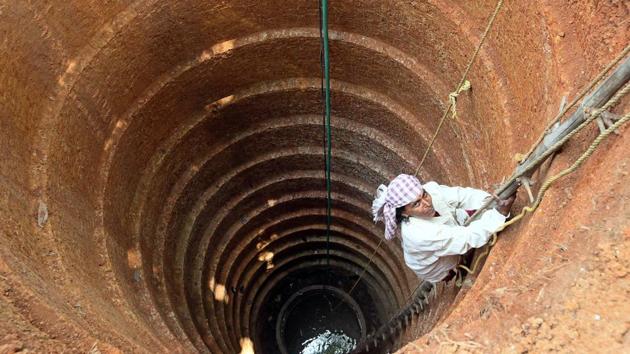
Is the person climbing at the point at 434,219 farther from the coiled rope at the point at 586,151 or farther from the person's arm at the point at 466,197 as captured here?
the coiled rope at the point at 586,151

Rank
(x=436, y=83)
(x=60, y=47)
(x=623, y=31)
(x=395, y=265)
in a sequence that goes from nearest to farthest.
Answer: (x=623, y=31) < (x=60, y=47) < (x=436, y=83) < (x=395, y=265)

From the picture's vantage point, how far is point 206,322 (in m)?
5.99

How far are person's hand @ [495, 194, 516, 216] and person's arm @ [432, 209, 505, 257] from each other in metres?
0.03

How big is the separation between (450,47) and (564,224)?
2.67 meters

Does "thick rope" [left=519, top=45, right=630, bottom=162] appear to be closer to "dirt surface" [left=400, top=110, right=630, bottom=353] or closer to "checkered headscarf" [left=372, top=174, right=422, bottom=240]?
"dirt surface" [left=400, top=110, right=630, bottom=353]

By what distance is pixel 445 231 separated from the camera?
3.44 m

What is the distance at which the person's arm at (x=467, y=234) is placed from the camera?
133 inches

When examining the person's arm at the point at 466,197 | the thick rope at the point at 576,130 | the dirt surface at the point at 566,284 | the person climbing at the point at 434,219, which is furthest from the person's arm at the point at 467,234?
the dirt surface at the point at 566,284

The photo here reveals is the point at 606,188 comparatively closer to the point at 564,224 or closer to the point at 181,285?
the point at 564,224

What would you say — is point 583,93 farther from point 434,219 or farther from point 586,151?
point 434,219

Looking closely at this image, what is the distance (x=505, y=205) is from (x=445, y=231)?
0.49 metres

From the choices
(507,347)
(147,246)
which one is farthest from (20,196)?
(507,347)

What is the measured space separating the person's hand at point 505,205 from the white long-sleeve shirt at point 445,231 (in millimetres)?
39

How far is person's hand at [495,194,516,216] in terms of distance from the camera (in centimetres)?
333
